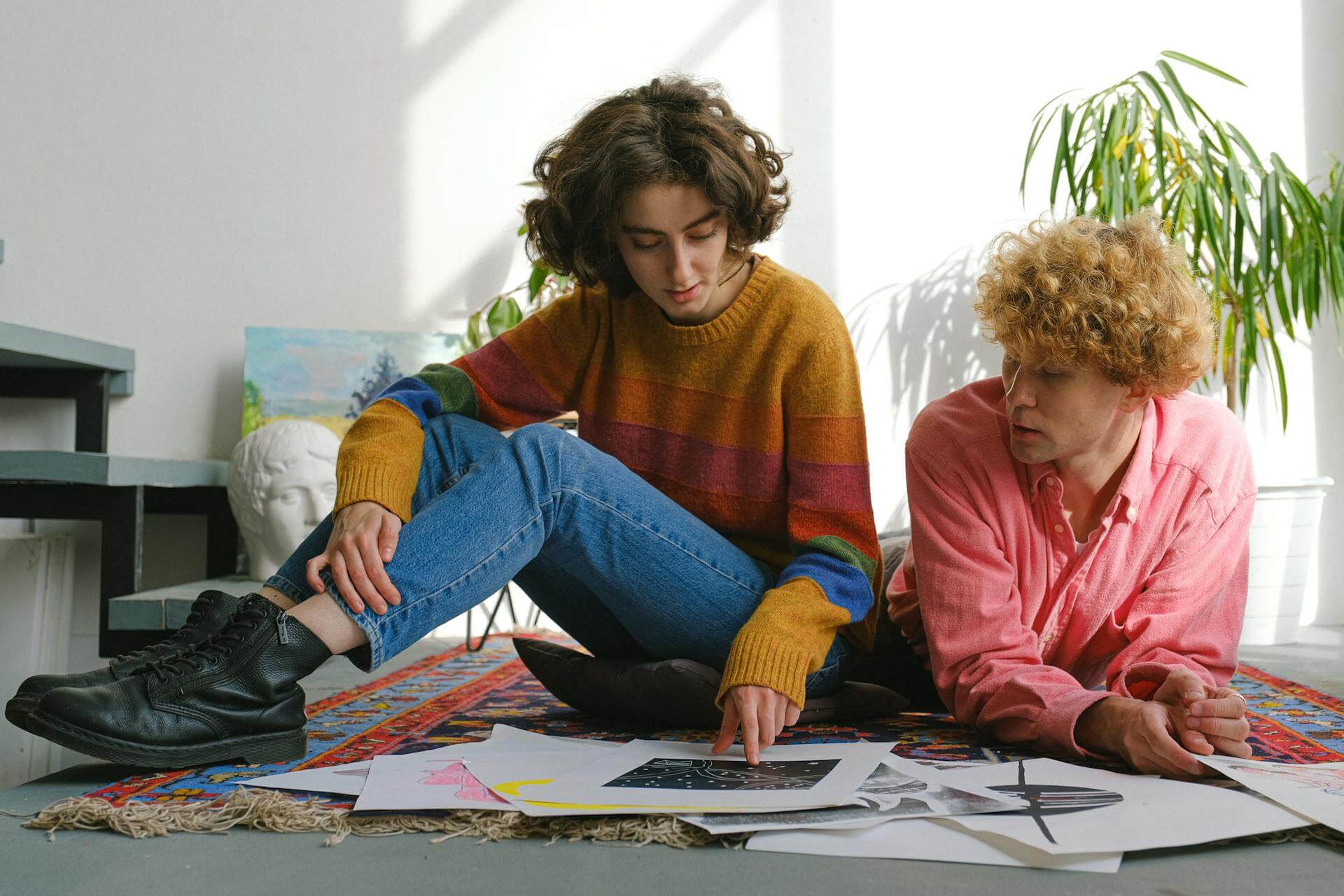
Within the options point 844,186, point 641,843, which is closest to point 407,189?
point 844,186

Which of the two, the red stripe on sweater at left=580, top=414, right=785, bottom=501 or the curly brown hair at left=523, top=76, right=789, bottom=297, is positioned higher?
the curly brown hair at left=523, top=76, right=789, bottom=297

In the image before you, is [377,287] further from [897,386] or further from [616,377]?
[616,377]

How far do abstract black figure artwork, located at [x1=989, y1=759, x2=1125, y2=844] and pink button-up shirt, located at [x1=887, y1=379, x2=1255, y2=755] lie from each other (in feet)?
0.65

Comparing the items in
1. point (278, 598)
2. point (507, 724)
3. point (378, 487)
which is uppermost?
point (378, 487)

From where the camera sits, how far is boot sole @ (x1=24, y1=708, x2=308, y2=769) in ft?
3.08

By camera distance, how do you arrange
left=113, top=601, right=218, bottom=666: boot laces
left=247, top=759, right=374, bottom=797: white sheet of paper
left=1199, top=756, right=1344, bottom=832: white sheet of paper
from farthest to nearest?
left=113, top=601, right=218, bottom=666: boot laces, left=247, top=759, right=374, bottom=797: white sheet of paper, left=1199, top=756, right=1344, bottom=832: white sheet of paper

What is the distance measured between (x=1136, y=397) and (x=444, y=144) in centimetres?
200

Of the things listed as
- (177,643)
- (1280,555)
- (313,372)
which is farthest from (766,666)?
(313,372)

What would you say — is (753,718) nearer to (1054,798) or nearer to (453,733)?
(1054,798)

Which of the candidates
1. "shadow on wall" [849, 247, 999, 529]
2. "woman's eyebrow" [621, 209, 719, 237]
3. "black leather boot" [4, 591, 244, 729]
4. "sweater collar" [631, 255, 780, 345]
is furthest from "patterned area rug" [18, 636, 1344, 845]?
"shadow on wall" [849, 247, 999, 529]

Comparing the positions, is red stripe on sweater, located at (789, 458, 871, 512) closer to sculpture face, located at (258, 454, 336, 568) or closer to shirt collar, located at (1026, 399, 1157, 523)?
shirt collar, located at (1026, 399, 1157, 523)

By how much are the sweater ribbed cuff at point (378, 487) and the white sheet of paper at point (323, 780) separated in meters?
0.25

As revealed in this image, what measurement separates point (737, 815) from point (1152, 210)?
83 centimetres

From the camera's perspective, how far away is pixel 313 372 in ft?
8.57
